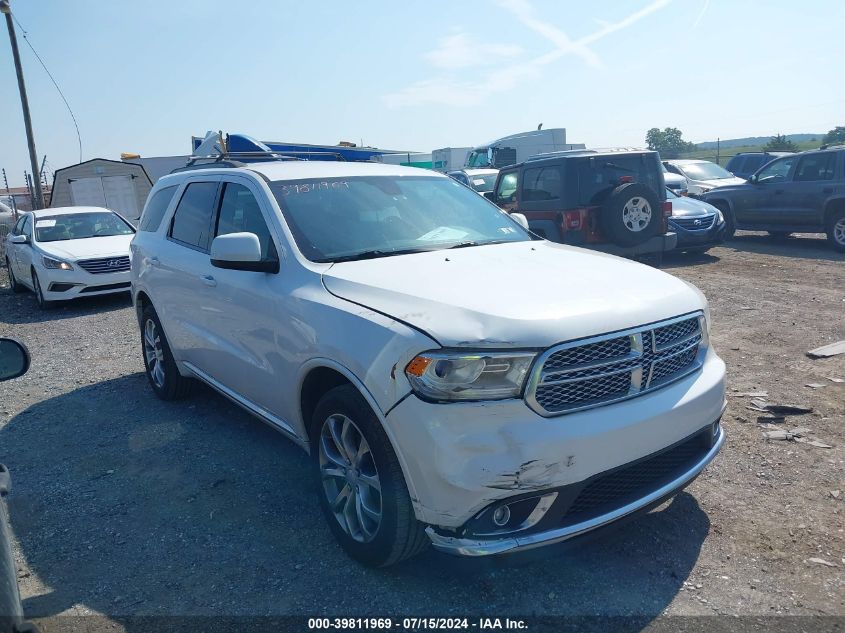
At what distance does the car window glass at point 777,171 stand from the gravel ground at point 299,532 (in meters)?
8.51

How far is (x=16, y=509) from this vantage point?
4.04 meters

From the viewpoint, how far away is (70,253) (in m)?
Answer: 10.6

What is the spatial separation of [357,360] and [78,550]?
1.91 meters

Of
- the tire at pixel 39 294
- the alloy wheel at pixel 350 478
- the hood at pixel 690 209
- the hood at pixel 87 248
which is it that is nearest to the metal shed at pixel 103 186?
the hood at pixel 87 248

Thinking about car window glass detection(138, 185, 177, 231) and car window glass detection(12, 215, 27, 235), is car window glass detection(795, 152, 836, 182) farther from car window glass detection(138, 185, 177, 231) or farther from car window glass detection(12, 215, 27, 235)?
car window glass detection(12, 215, 27, 235)

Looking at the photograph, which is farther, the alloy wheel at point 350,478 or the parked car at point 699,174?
the parked car at point 699,174

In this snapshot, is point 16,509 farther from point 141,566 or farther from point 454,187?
point 454,187

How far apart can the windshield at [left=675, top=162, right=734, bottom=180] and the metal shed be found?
16.2 meters

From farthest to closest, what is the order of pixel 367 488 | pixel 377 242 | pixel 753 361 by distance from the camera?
pixel 753 361
pixel 377 242
pixel 367 488

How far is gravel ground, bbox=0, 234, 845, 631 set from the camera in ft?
9.58

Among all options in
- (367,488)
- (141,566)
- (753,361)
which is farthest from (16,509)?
(753,361)

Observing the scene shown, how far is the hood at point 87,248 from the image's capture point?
10.5m

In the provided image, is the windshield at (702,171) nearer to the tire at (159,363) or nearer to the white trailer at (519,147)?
the white trailer at (519,147)

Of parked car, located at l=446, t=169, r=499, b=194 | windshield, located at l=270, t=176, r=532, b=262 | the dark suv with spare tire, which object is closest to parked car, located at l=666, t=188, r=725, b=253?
the dark suv with spare tire
